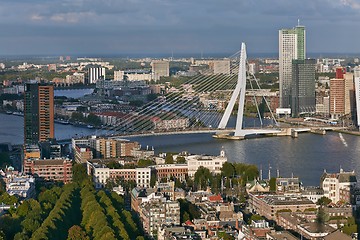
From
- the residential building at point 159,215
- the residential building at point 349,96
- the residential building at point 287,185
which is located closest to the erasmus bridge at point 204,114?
the residential building at point 349,96

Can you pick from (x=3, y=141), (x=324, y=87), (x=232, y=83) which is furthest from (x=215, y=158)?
(x=324, y=87)

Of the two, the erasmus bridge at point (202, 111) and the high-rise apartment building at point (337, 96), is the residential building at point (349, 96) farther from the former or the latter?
the erasmus bridge at point (202, 111)

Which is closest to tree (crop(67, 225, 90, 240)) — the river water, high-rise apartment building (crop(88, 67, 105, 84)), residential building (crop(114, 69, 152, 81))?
the river water

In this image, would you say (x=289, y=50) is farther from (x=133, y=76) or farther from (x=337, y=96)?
(x=133, y=76)

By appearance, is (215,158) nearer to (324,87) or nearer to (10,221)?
(10,221)

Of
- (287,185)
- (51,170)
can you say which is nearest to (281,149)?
(51,170)

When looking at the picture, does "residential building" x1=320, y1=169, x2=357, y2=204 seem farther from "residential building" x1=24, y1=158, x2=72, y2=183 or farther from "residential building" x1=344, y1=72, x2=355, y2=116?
"residential building" x1=344, y1=72, x2=355, y2=116

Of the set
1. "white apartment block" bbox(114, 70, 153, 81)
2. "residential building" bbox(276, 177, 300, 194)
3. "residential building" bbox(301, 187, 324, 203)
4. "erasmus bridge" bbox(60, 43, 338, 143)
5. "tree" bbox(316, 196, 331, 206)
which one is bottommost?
"tree" bbox(316, 196, 331, 206)
